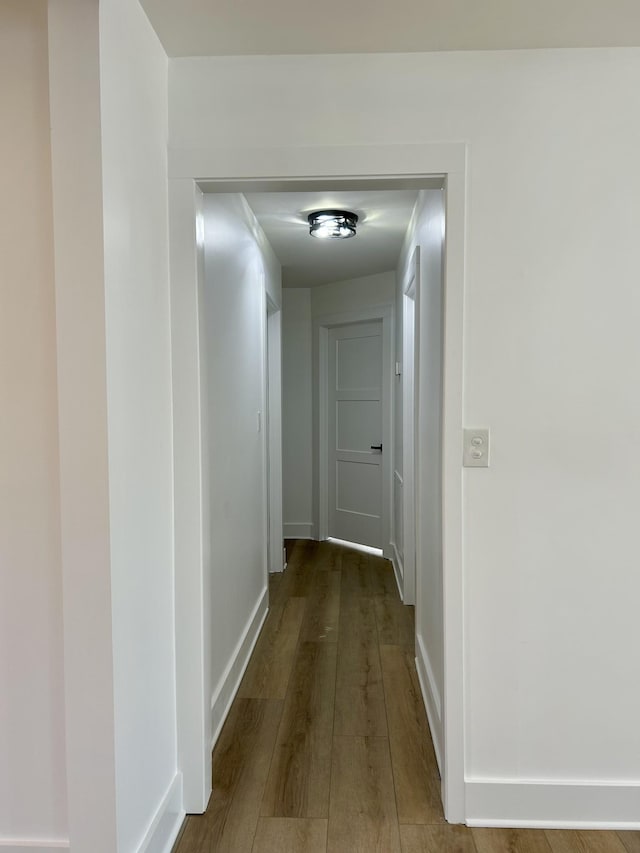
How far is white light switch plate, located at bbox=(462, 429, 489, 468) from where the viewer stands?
1.83 metres

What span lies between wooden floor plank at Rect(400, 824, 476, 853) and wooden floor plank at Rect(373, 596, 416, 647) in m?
1.37

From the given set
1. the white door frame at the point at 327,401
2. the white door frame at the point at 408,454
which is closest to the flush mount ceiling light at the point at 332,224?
the white door frame at the point at 408,454

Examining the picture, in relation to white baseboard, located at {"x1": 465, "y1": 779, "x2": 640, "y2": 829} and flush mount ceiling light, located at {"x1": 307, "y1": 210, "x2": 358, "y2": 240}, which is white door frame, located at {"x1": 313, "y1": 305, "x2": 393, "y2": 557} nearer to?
flush mount ceiling light, located at {"x1": 307, "y1": 210, "x2": 358, "y2": 240}

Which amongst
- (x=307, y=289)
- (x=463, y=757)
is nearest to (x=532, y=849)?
(x=463, y=757)

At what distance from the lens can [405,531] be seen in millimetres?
3787

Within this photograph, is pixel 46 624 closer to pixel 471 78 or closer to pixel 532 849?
pixel 532 849

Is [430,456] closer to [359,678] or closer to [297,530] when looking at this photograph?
[359,678]

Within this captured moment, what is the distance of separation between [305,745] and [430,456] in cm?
126

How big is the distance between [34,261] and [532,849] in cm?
215

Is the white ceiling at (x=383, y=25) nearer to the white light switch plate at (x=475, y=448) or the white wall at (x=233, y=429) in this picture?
the white wall at (x=233, y=429)

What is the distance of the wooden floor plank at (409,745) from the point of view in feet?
6.31

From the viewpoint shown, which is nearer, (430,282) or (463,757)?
(463,757)

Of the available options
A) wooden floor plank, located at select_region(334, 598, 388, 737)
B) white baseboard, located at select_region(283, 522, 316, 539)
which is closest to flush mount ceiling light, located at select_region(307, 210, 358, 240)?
wooden floor plank, located at select_region(334, 598, 388, 737)

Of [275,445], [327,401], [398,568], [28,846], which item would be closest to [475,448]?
[28,846]
